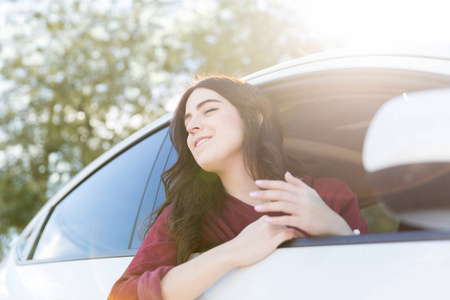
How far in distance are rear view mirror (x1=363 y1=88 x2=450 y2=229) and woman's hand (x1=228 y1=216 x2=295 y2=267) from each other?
424 millimetres

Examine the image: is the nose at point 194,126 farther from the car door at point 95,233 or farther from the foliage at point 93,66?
the foliage at point 93,66

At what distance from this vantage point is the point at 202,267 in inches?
56.4

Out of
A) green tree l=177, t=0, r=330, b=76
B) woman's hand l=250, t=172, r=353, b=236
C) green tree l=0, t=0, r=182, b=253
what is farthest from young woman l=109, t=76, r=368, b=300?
green tree l=0, t=0, r=182, b=253

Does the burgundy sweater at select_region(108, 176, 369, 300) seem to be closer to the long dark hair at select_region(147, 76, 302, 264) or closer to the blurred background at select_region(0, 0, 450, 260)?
the long dark hair at select_region(147, 76, 302, 264)

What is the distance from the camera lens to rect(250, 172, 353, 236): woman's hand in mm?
1347

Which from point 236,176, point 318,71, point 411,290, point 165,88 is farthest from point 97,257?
point 165,88

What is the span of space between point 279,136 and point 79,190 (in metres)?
1.33

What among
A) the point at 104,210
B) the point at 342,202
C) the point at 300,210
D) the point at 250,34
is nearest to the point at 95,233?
the point at 104,210

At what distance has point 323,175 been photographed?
Answer: 8.87ft

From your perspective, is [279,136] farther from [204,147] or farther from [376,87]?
[376,87]

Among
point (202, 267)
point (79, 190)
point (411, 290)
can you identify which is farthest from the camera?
point (79, 190)

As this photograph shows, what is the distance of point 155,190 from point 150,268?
59cm

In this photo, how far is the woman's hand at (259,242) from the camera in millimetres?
1363

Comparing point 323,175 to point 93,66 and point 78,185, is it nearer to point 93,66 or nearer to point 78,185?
point 78,185
